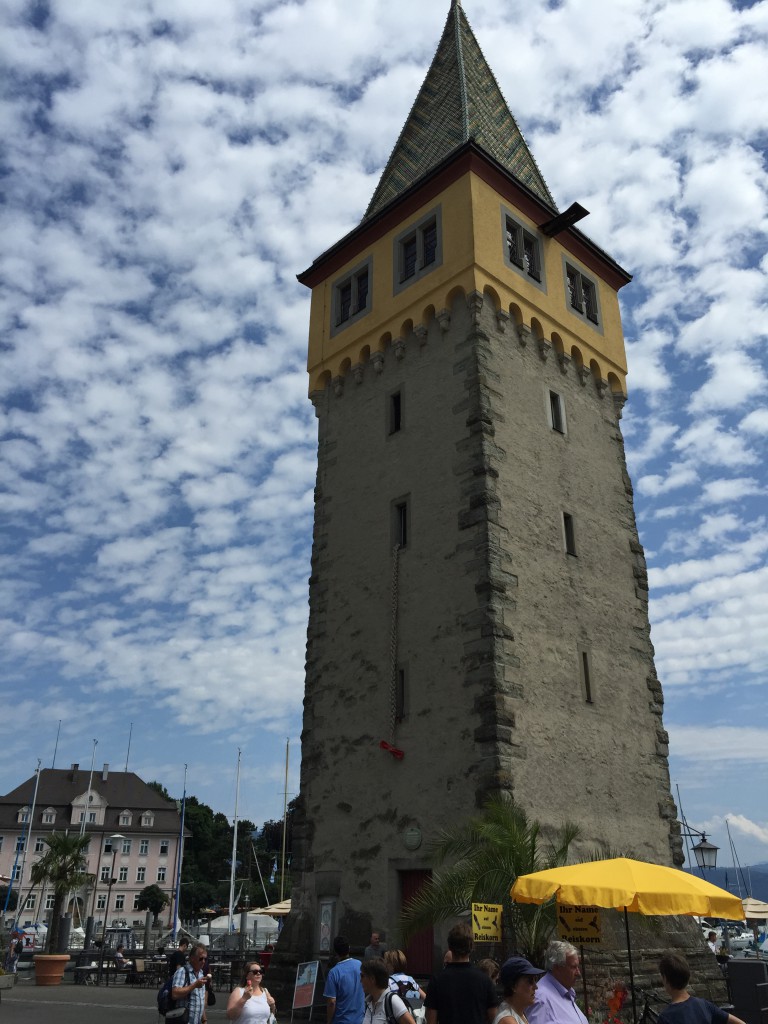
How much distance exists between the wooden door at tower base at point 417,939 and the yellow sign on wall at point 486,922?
10.4 ft

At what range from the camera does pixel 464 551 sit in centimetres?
1584

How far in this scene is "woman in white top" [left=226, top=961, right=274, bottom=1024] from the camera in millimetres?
7758

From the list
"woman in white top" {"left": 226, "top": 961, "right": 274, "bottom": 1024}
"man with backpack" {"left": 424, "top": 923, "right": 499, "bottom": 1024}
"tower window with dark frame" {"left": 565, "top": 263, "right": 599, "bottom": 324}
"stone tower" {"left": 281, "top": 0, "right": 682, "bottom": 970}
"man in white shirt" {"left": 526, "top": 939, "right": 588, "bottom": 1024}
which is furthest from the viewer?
"tower window with dark frame" {"left": 565, "top": 263, "right": 599, "bottom": 324}

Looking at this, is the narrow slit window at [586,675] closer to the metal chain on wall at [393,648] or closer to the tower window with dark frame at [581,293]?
the metal chain on wall at [393,648]

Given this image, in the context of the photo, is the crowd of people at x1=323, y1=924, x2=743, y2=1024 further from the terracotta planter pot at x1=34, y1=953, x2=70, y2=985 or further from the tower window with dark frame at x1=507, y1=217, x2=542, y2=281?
the terracotta planter pot at x1=34, y1=953, x2=70, y2=985

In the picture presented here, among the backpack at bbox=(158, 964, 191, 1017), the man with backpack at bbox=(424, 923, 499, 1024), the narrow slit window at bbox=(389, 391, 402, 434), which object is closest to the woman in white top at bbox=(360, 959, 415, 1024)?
the man with backpack at bbox=(424, 923, 499, 1024)

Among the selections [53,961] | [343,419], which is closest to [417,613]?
[343,419]

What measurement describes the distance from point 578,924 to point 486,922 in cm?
112

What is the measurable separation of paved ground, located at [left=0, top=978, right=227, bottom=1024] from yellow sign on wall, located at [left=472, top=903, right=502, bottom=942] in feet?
17.0

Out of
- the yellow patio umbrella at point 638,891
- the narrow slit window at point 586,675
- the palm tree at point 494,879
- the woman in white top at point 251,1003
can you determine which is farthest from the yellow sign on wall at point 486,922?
the narrow slit window at point 586,675

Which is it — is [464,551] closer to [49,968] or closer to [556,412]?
[556,412]

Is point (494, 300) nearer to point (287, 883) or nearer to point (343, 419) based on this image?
point (343, 419)

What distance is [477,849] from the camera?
41.8 feet

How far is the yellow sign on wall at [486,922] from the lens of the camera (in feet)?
34.4
